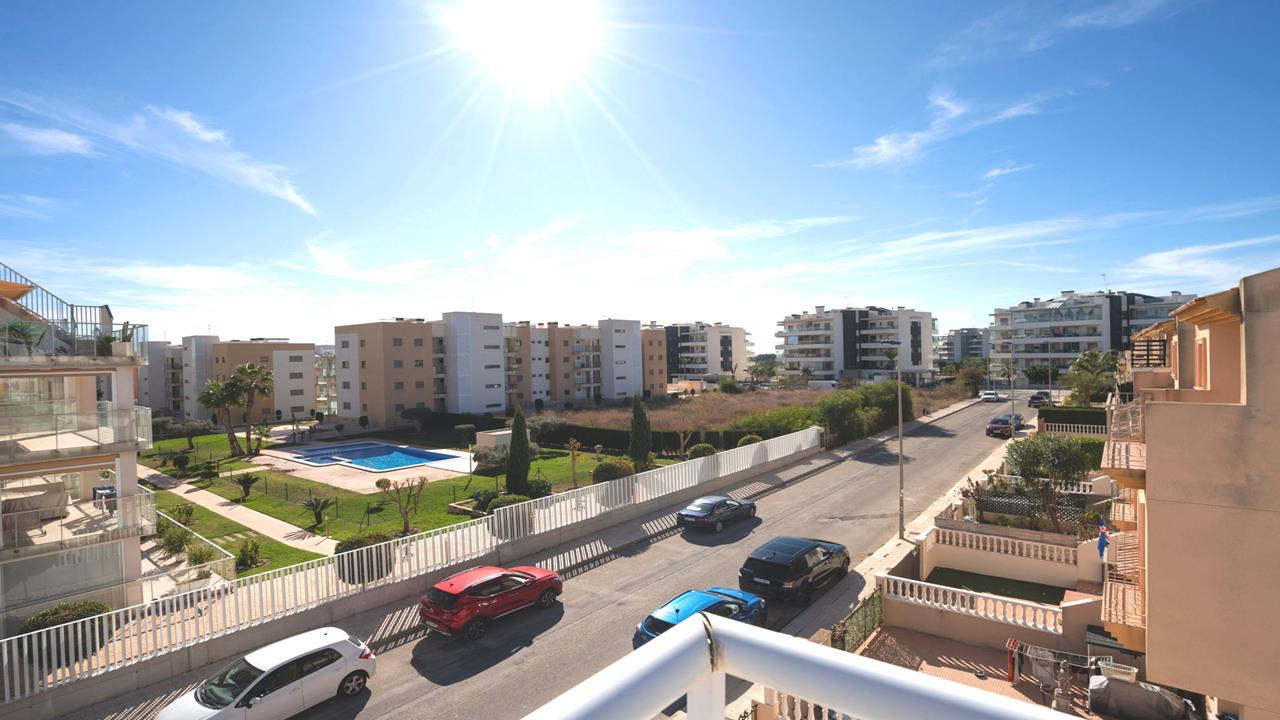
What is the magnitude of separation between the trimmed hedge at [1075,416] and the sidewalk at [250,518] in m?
36.7

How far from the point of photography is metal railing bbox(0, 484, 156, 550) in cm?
1368

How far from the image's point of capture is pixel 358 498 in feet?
90.7

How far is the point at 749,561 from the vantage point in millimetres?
15102

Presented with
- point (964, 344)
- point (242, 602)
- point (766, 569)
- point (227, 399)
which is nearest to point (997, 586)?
point (766, 569)

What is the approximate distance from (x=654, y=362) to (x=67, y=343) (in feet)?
221

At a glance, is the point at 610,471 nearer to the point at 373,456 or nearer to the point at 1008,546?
the point at 1008,546

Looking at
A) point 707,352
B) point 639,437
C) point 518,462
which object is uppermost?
point 707,352

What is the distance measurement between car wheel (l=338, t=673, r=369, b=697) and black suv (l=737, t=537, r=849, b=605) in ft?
26.9

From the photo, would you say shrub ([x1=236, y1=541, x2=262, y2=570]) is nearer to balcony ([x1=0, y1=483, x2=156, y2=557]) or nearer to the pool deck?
balcony ([x1=0, y1=483, x2=156, y2=557])

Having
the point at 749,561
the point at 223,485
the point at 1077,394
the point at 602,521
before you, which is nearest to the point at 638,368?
the point at 1077,394

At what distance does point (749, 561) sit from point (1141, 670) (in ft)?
23.9

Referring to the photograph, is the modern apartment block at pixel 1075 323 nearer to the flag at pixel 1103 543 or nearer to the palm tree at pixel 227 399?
the flag at pixel 1103 543

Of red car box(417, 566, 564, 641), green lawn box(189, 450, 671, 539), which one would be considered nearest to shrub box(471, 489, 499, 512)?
green lawn box(189, 450, 671, 539)

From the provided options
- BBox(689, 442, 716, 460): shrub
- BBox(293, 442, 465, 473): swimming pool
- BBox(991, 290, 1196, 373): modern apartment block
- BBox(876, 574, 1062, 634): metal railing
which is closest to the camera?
BBox(876, 574, 1062, 634): metal railing
